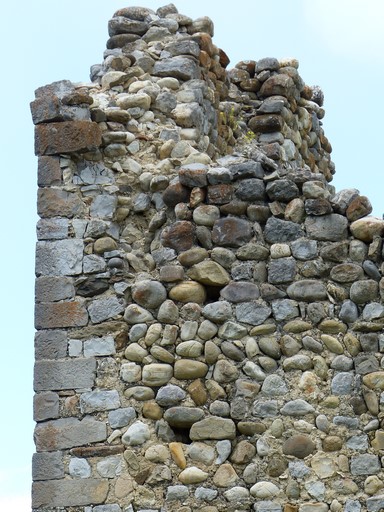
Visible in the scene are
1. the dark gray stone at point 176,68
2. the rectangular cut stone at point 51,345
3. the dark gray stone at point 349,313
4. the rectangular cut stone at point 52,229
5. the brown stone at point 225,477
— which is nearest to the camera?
the brown stone at point 225,477

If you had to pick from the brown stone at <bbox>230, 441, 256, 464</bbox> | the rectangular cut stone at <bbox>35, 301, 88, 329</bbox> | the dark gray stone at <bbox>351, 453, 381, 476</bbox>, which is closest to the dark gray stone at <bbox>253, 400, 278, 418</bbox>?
the brown stone at <bbox>230, 441, 256, 464</bbox>

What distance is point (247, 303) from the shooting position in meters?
10.5

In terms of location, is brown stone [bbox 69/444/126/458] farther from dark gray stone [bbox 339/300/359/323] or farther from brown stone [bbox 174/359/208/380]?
dark gray stone [bbox 339/300/359/323]

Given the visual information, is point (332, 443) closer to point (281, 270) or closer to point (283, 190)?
point (281, 270)

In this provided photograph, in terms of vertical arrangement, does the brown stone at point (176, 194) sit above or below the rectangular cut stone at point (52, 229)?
above

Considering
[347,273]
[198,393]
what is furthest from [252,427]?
[347,273]

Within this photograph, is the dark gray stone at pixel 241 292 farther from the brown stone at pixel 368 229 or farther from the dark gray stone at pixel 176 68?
the dark gray stone at pixel 176 68

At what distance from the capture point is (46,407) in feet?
34.7

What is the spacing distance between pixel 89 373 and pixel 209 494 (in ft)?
3.91

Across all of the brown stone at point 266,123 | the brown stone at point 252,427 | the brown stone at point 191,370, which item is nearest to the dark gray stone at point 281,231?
the brown stone at point 191,370

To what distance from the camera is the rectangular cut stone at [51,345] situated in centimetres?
1066

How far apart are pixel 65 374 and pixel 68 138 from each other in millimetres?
1729

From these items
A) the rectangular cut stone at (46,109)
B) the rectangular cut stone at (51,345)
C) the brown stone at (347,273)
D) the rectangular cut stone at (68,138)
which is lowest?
the rectangular cut stone at (51,345)

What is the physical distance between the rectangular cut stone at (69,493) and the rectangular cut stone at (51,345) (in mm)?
868
